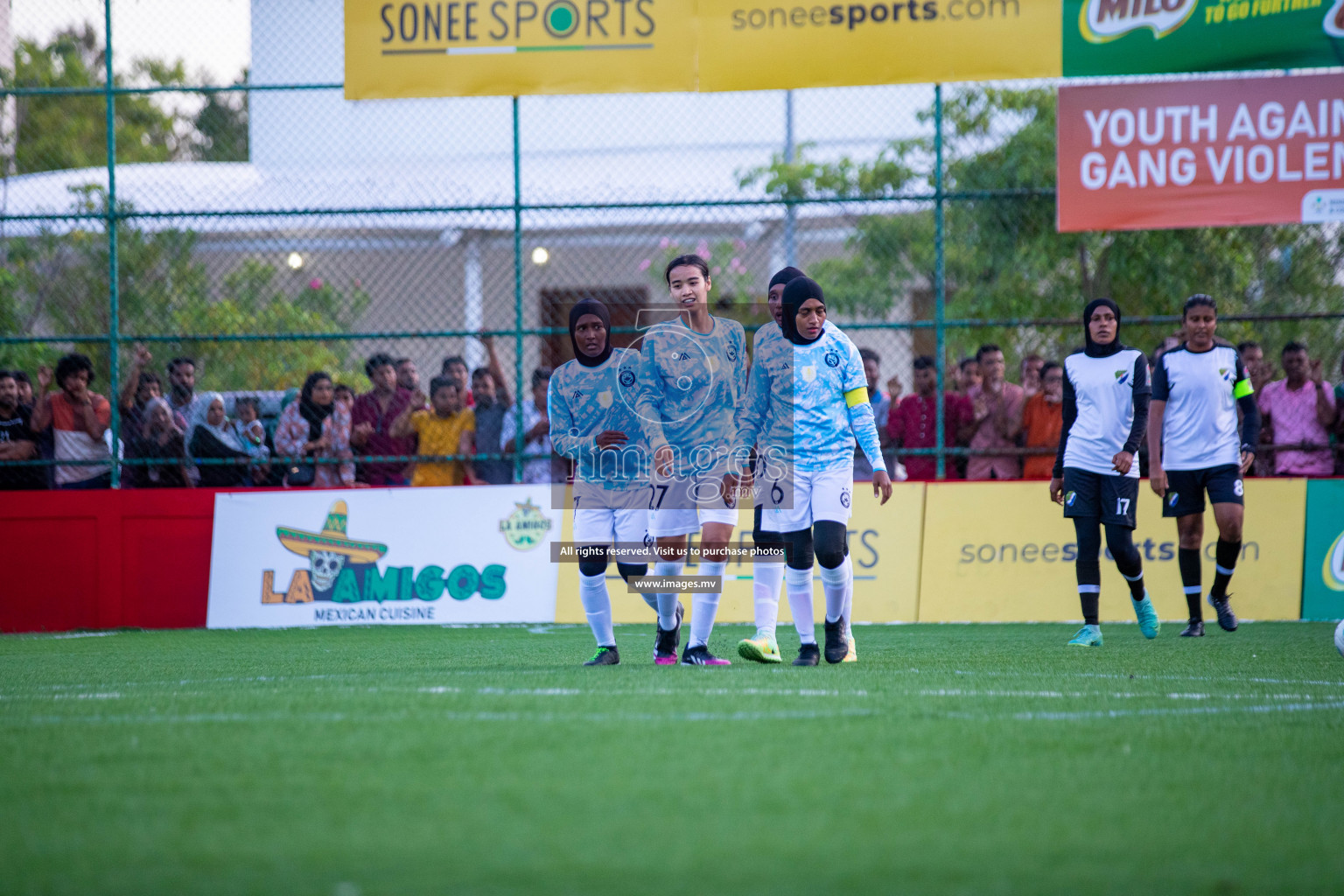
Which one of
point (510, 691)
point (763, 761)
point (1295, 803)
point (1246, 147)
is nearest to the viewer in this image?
point (1295, 803)

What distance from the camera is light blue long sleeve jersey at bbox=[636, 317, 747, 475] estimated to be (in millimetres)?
6738

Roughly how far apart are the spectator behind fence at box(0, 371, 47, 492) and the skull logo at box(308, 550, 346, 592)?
2.65 meters

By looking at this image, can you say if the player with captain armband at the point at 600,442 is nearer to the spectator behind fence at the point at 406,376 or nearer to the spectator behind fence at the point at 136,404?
the spectator behind fence at the point at 406,376

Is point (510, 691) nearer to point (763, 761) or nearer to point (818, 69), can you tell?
point (763, 761)

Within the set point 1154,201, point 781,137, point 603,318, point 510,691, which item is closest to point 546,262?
point 781,137

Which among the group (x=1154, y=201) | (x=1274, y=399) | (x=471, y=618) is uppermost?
(x=1154, y=201)

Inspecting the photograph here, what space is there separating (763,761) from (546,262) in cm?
1265

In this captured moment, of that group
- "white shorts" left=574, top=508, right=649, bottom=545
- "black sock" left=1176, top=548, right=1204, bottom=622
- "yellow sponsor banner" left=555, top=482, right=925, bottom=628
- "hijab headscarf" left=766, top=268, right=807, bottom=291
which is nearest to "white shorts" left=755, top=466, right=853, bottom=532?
"white shorts" left=574, top=508, right=649, bottom=545

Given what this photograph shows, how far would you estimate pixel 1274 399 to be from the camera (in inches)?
438

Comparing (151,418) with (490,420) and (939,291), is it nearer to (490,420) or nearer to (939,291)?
(490,420)

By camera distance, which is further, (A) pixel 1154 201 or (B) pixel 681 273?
(A) pixel 1154 201

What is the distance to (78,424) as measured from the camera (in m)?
11.5

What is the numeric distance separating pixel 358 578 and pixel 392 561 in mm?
312

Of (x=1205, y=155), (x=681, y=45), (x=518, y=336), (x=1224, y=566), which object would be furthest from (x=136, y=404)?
(x=1205, y=155)
